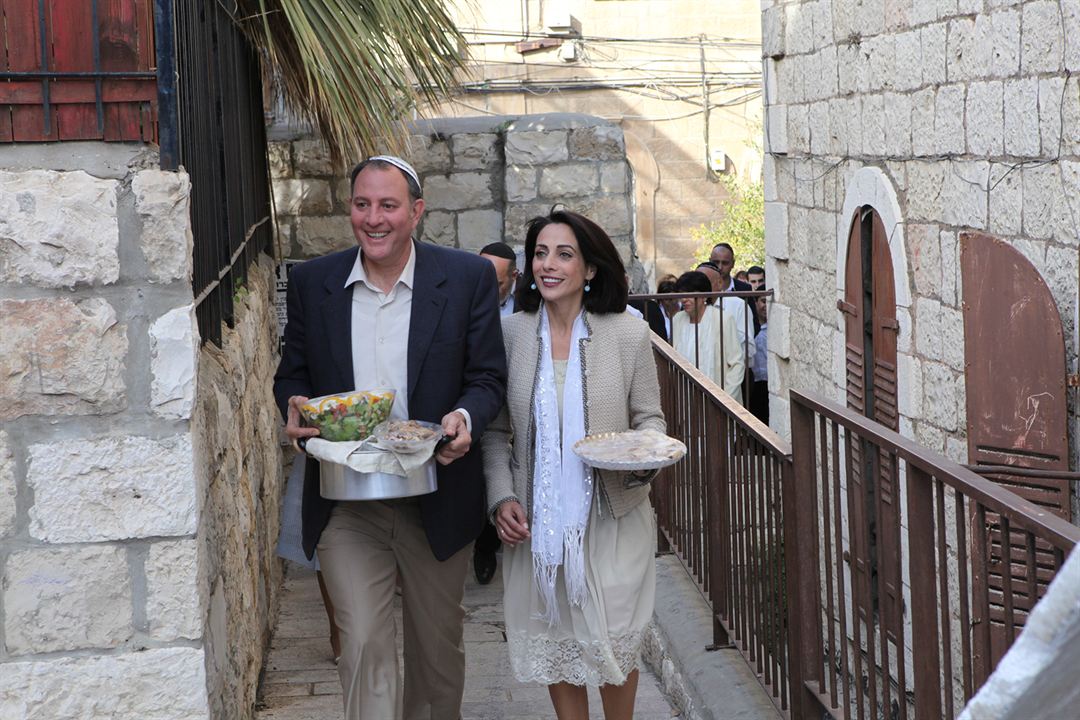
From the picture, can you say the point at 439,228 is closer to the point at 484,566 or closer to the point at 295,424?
the point at 484,566

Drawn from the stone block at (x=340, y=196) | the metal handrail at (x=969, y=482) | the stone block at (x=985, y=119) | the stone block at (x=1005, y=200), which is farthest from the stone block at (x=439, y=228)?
the metal handrail at (x=969, y=482)

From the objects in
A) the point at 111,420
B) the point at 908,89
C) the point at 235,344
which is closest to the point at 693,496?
the point at 235,344

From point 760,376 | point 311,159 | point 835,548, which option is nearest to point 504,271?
point 311,159

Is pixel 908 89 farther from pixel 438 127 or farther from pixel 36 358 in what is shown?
pixel 36 358

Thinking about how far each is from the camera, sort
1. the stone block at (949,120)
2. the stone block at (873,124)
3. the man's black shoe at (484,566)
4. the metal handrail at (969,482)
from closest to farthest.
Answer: the metal handrail at (969,482) → the stone block at (949,120) → the stone block at (873,124) → the man's black shoe at (484,566)

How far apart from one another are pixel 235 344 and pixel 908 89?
3547 mm

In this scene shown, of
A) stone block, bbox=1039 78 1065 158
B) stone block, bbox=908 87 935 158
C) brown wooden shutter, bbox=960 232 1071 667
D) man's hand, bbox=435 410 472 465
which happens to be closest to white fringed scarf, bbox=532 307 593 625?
man's hand, bbox=435 410 472 465

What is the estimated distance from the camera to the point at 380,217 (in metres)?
3.68

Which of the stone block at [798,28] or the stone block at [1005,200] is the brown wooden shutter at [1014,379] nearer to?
the stone block at [1005,200]

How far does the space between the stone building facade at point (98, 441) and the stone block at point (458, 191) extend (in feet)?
19.6

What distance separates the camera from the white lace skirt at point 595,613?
3783mm

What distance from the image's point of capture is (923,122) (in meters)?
6.18

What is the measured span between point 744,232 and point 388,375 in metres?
15.6

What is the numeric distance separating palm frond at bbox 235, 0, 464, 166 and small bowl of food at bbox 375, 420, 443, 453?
2.42 meters
